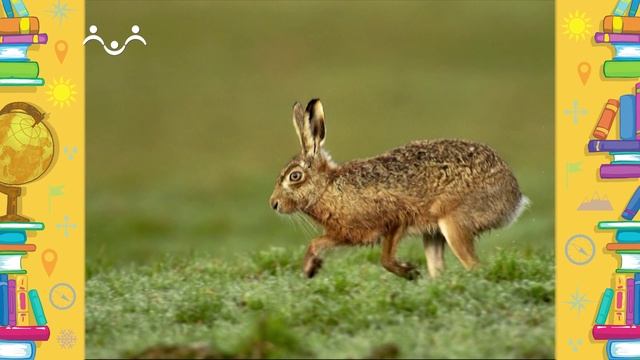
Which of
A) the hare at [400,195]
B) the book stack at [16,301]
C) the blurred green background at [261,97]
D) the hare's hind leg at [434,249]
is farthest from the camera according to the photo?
the blurred green background at [261,97]

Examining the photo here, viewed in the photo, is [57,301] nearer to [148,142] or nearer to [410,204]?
[410,204]

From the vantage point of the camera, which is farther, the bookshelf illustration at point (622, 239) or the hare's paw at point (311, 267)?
the hare's paw at point (311, 267)

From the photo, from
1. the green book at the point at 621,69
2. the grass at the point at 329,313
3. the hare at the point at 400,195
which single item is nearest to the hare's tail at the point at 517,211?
the hare at the point at 400,195

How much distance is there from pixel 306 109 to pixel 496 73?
1954 centimetres

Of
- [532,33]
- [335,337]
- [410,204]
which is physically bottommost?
[335,337]

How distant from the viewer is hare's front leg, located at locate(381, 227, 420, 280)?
1112 cm

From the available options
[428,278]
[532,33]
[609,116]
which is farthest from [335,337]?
[532,33]

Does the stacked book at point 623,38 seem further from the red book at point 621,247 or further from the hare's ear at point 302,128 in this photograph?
the hare's ear at point 302,128

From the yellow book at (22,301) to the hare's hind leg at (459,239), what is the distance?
356 centimetres

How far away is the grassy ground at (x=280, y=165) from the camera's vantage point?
390 inches

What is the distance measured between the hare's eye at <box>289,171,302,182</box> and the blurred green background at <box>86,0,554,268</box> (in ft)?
33.6

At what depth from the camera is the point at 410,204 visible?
37.6 ft

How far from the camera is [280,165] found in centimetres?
2323

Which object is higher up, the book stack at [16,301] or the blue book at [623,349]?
the book stack at [16,301]
